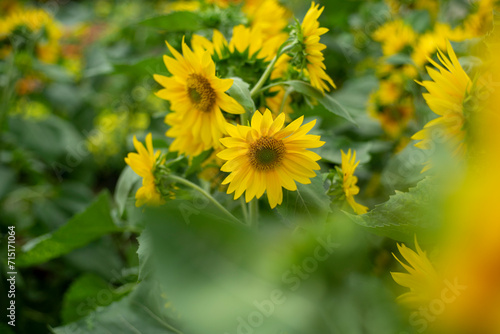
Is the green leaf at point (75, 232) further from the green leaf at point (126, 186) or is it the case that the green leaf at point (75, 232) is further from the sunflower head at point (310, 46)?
the sunflower head at point (310, 46)

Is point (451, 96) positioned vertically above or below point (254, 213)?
above

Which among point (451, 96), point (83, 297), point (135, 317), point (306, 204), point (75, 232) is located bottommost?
point (83, 297)

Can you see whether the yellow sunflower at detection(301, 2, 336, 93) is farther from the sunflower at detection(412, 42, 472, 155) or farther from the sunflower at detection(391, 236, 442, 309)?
the sunflower at detection(391, 236, 442, 309)

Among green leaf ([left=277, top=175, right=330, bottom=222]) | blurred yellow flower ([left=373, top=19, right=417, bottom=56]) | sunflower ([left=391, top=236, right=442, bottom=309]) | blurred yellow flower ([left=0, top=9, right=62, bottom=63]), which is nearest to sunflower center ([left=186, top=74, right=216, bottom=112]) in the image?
green leaf ([left=277, top=175, right=330, bottom=222])

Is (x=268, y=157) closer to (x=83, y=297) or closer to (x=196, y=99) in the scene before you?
(x=196, y=99)

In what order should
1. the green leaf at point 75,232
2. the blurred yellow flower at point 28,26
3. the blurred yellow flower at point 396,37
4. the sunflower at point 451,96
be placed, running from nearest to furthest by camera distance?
the sunflower at point 451,96 → the green leaf at point 75,232 → the blurred yellow flower at point 396,37 → the blurred yellow flower at point 28,26

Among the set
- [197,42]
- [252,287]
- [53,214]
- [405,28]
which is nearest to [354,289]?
[252,287]

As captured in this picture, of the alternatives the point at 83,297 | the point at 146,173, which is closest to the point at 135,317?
the point at 146,173

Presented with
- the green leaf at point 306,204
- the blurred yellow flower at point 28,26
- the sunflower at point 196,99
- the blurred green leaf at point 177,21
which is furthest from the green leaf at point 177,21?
the blurred yellow flower at point 28,26
